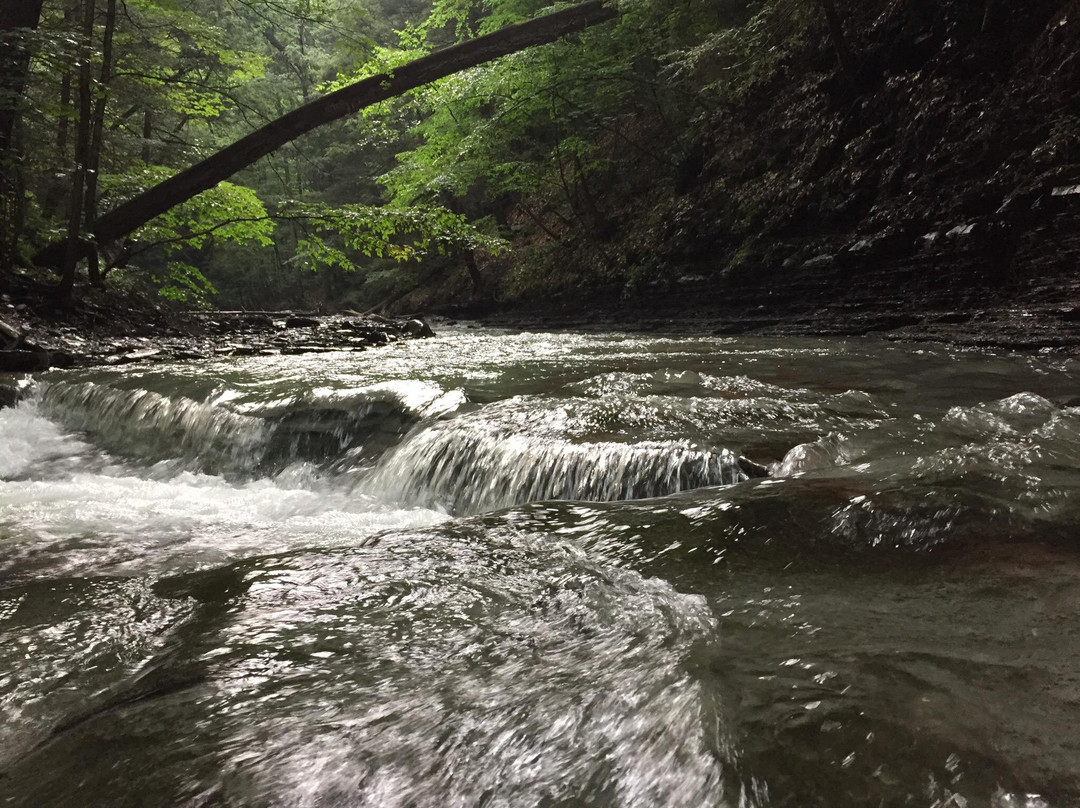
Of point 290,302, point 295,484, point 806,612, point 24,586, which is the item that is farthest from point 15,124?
point 290,302

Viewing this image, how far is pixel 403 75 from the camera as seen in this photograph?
32.6 feet

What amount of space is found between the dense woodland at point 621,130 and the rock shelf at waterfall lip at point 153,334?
679 mm

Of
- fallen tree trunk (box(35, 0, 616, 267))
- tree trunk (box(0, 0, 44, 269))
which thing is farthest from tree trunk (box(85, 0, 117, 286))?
tree trunk (box(0, 0, 44, 269))

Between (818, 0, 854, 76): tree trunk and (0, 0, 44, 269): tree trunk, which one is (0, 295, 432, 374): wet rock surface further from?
(818, 0, 854, 76): tree trunk

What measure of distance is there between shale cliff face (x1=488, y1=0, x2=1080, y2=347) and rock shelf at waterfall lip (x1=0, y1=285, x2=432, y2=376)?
21.0 feet

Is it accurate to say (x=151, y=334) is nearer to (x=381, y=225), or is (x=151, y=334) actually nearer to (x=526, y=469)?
(x=381, y=225)

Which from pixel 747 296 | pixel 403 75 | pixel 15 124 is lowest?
pixel 747 296

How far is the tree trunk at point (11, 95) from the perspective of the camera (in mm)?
7535

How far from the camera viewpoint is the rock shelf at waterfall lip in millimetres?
8594

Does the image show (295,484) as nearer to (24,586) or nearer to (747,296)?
(24,586)

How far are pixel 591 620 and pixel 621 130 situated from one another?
17.9m

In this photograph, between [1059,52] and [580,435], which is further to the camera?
[1059,52]

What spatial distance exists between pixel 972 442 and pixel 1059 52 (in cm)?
704

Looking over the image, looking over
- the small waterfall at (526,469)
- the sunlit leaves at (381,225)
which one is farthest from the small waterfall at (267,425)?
the sunlit leaves at (381,225)
